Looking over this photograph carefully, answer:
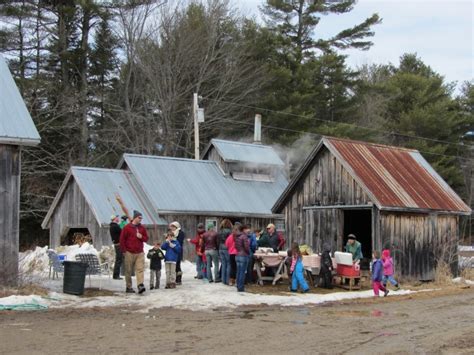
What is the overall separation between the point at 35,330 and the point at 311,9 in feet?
124

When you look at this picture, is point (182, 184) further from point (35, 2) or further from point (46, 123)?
point (35, 2)

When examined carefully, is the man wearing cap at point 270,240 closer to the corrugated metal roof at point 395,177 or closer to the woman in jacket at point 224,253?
the woman in jacket at point 224,253

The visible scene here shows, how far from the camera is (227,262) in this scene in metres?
18.3

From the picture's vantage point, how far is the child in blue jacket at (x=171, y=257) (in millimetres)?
17312

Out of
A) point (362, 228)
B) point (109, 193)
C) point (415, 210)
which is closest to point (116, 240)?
point (109, 193)

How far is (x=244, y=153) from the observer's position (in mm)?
34594

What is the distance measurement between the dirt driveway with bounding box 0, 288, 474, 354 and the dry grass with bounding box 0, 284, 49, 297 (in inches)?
56.1

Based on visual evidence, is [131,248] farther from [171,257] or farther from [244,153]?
[244,153]

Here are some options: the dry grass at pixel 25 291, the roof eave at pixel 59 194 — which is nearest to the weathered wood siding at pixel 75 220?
the roof eave at pixel 59 194

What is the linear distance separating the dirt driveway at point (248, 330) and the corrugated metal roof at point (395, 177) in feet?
23.8

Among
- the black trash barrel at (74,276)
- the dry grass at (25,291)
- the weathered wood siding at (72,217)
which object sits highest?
the weathered wood siding at (72,217)

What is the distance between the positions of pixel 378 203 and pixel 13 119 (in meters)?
11.2

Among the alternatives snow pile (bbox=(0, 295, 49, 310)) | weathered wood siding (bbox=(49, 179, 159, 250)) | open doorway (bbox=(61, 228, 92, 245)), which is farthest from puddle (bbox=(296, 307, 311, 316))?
open doorway (bbox=(61, 228, 92, 245))

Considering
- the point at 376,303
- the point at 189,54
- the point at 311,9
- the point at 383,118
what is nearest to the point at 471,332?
the point at 376,303
